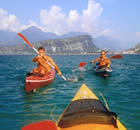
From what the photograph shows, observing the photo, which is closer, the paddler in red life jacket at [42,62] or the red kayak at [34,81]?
the red kayak at [34,81]

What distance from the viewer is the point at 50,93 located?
1003 centimetres

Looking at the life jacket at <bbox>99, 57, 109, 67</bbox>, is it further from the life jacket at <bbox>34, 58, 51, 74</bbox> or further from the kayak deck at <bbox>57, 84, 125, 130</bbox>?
the kayak deck at <bbox>57, 84, 125, 130</bbox>

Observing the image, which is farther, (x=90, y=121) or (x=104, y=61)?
(x=104, y=61)

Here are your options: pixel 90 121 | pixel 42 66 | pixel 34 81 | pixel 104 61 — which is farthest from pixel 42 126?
pixel 104 61

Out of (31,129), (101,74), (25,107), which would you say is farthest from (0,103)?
(101,74)

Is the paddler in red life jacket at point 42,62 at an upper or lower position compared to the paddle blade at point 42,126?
upper

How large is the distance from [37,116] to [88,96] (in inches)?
83.6

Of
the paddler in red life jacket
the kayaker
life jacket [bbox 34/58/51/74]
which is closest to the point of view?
the paddler in red life jacket

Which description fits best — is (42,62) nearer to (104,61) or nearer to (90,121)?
(104,61)

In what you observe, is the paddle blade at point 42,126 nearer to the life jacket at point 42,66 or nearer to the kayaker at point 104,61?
the life jacket at point 42,66

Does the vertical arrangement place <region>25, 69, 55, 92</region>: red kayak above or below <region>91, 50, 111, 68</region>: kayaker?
below

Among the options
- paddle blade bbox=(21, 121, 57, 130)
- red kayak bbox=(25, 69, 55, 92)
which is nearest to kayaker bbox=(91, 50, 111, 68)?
red kayak bbox=(25, 69, 55, 92)

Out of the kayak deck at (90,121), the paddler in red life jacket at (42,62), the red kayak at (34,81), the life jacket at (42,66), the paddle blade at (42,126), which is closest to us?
the paddle blade at (42,126)

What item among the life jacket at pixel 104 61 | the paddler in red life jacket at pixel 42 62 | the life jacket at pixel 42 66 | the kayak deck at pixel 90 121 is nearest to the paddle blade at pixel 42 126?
the kayak deck at pixel 90 121
